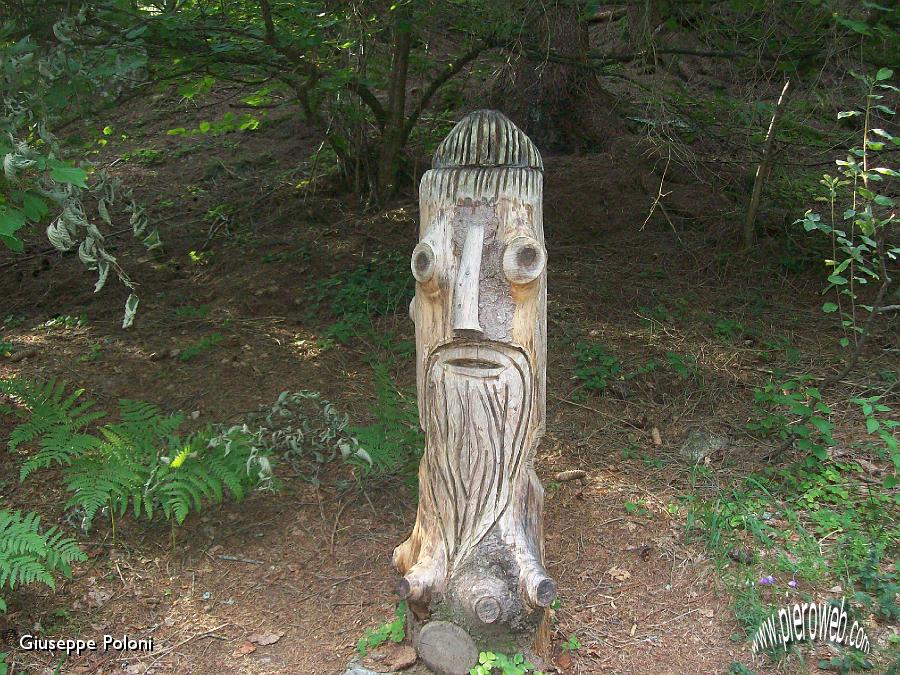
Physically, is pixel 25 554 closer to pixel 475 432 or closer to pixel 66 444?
pixel 66 444

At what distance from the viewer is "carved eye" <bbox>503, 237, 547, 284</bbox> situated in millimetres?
2789

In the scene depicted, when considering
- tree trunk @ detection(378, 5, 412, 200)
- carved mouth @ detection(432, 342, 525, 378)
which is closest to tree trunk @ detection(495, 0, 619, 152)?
tree trunk @ detection(378, 5, 412, 200)

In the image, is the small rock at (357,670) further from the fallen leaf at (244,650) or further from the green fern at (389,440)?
the green fern at (389,440)

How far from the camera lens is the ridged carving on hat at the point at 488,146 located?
9.53ft

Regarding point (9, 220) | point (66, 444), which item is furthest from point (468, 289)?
point (66, 444)

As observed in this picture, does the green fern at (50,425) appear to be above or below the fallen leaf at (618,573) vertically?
above

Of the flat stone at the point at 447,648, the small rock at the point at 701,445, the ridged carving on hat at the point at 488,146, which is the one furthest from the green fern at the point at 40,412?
the small rock at the point at 701,445

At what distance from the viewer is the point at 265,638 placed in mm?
3365

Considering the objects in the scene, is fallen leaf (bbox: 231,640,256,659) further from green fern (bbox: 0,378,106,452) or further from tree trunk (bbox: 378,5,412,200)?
tree trunk (bbox: 378,5,412,200)

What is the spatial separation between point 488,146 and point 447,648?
78.3 inches

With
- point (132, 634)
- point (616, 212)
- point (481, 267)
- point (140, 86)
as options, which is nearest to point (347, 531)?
Result: point (132, 634)

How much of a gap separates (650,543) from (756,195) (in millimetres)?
3742

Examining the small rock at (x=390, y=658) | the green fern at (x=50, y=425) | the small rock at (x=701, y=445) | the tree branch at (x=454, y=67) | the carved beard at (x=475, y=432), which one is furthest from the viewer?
the tree branch at (x=454, y=67)

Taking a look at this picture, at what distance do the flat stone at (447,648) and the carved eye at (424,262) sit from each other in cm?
137
